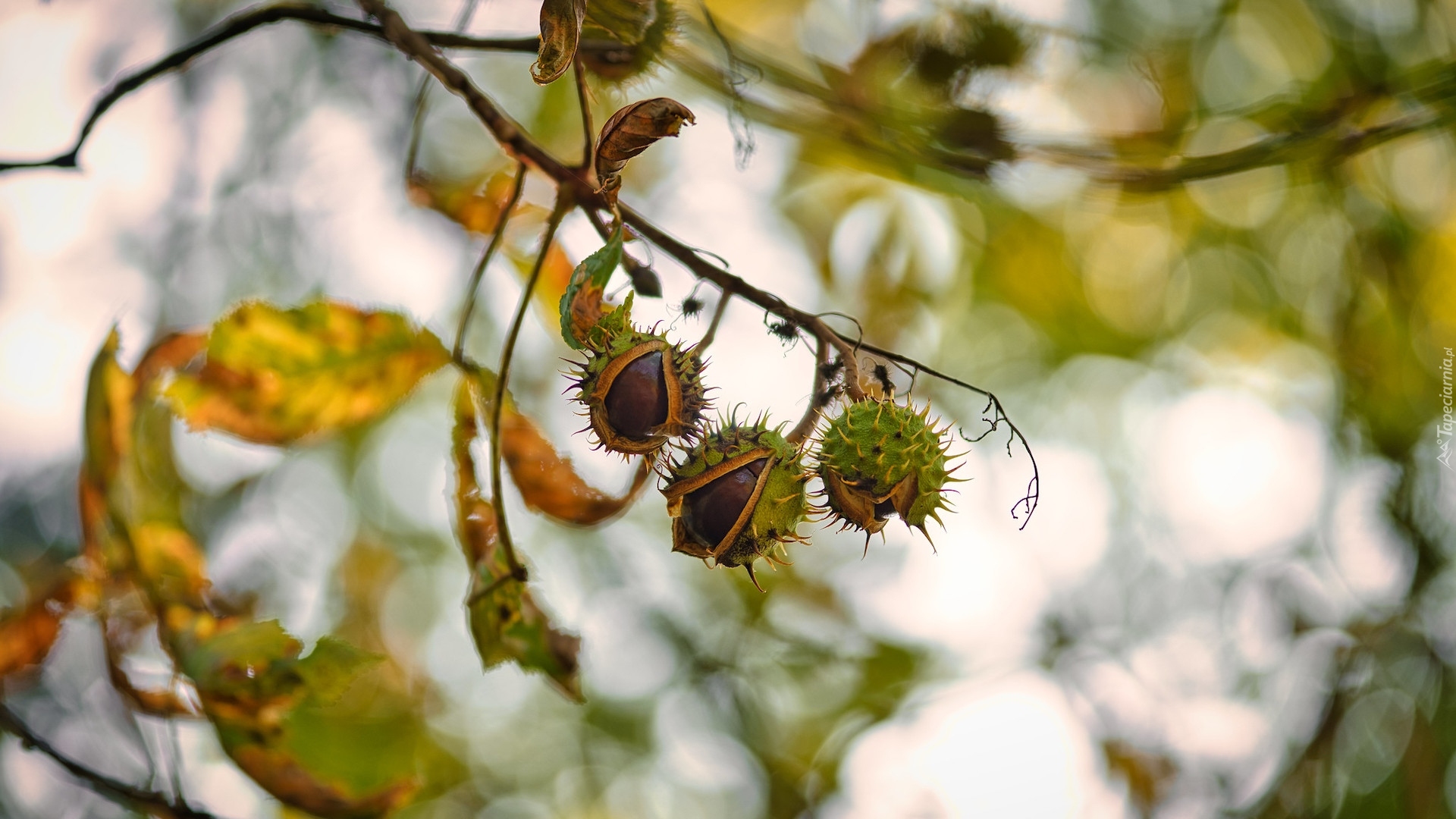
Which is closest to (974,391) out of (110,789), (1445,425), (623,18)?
(623,18)

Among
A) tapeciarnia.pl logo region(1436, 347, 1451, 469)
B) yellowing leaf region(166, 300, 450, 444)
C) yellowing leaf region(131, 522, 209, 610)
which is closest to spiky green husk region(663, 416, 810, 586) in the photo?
yellowing leaf region(166, 300, 450, 444)

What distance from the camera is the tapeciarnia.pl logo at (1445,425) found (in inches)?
149

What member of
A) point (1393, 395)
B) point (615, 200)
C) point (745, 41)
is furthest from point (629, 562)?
point (615, 200)

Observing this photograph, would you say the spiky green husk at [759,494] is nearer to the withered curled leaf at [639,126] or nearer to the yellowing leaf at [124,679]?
the withered curled leaf at [639,126]

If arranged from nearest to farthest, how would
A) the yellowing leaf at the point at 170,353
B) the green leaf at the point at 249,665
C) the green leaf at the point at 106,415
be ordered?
the green leaf at the point at 249,665, the green leaf at the point at 106,415, the yellowing leaf at the point at 170,353

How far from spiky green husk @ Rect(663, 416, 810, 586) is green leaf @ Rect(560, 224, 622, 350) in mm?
241

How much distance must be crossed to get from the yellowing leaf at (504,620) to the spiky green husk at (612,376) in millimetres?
308

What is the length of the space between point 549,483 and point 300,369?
52 cm

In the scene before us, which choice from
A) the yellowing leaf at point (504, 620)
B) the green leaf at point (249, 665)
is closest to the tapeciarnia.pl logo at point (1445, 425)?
the yellowing leaf at point (504, 620)

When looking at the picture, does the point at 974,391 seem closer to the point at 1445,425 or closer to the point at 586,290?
the point at 586,290

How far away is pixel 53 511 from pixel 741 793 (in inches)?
144

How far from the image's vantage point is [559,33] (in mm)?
1082

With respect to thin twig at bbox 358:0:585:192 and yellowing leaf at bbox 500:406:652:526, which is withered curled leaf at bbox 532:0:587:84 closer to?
thin twig at bbox 358:0:585:192

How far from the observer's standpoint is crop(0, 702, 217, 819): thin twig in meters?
1.39
